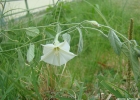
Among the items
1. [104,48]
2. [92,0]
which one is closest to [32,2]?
[92,0]

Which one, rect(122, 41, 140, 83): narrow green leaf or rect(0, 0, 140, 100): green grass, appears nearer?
rect(122, 41, 140, 83): narrow green leaf

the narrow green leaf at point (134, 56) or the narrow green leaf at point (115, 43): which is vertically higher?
the narrow green leaf at point (115, 43)

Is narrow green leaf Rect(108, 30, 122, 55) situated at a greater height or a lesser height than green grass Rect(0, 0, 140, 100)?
greater

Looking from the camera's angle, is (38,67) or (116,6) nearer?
(38,67)

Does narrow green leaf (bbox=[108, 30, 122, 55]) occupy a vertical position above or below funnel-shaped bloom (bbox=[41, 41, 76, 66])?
above

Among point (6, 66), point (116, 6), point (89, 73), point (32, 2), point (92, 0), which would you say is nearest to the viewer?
point (6, 66)

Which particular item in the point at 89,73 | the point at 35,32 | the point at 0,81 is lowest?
the point at 89,73

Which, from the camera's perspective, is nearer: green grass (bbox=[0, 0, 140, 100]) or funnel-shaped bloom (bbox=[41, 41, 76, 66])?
funnel-shaped bloom (bbox=[41, 41, 76, 66])

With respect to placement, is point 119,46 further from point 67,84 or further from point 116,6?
point 116,6

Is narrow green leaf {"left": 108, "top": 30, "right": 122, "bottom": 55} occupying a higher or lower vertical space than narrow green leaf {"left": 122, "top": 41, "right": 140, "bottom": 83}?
higher
